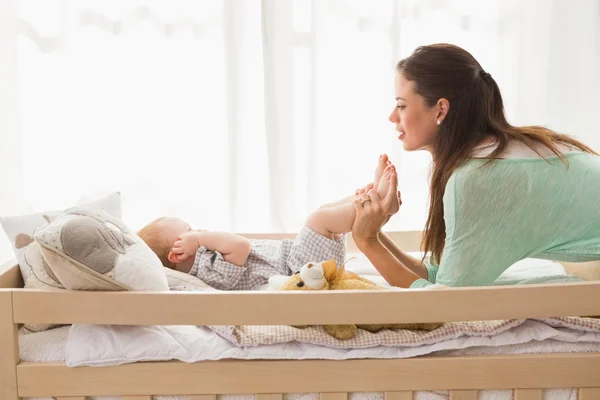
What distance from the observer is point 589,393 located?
1641 mm

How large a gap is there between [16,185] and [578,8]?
8.01 feet

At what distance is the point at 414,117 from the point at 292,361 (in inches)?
27.2

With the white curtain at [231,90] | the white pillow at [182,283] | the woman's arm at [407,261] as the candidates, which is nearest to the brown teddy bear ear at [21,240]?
the white pillow at [182,283]

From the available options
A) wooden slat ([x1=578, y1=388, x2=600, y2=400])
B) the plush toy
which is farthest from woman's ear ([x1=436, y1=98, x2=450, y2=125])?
wooden slat ([x1=578, y1=388, x2=600, y2=400])

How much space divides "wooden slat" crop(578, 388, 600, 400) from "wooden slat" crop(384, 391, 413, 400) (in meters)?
0.37

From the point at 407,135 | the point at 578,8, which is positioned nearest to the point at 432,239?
the point at 407,135

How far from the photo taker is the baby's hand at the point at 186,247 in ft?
6.71

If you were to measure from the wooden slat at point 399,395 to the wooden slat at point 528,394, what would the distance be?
234 mm

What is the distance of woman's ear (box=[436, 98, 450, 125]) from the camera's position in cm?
184

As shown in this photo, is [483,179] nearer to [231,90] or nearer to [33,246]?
[33,246]

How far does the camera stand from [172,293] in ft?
A: 5.26

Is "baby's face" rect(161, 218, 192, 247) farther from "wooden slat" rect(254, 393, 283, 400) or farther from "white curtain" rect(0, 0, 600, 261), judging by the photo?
"white curtain" rect(0, 0, 600, 261)

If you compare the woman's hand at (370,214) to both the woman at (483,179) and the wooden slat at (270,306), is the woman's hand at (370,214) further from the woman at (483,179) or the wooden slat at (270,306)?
the wooden slat at (270,306)

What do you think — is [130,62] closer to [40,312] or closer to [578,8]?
[40,312]
